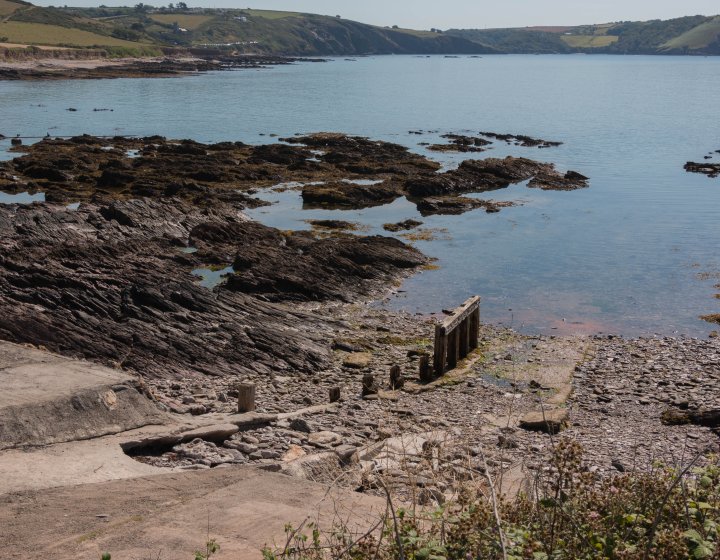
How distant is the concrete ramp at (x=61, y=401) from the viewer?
12.5m

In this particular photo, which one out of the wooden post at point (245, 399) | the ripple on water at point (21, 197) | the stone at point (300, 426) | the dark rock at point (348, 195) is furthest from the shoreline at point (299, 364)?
the ripple on water at point (21, 197)

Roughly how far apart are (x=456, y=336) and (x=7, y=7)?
198861 mm

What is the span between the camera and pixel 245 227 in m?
36.2

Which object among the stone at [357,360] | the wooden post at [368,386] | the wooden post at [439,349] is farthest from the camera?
the stone at [357,360]

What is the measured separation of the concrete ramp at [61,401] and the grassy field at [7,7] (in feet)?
638

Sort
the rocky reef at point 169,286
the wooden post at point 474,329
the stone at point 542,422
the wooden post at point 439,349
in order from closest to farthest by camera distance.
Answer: the stone at point 542,422
the rocky reef at point 169,286
the wooden post at point 439,349
the wooden post at point 474,329

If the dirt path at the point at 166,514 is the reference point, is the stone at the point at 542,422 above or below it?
below

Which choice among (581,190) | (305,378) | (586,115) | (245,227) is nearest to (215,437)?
(305,378)

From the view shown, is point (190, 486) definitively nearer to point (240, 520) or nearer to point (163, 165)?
point (240, 520)

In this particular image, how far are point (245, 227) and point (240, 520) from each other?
90.3 ft

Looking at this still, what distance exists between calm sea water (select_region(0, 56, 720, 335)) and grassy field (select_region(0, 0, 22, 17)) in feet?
203

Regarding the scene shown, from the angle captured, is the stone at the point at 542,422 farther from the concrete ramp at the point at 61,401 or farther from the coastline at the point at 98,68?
the coastline at the point at 98,68

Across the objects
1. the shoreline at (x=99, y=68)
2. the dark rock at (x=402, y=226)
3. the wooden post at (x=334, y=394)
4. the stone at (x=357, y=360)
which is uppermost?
the shoreline at (x=99, y=68)

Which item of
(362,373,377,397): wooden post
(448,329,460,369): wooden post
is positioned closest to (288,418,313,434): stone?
(362,373,377,397): wooden post
